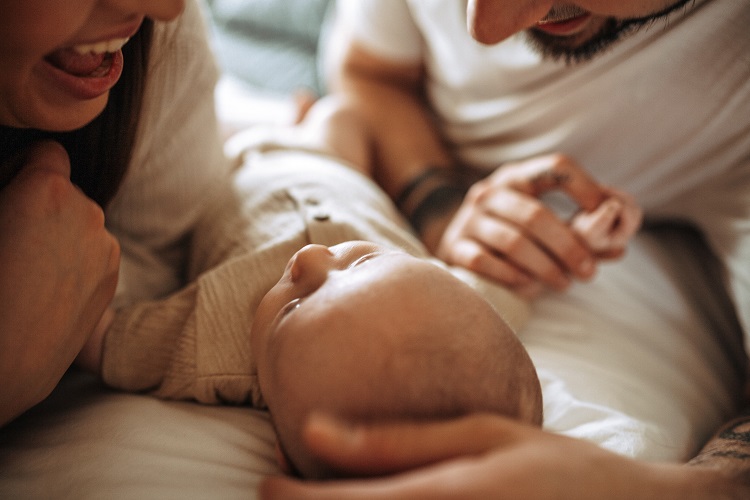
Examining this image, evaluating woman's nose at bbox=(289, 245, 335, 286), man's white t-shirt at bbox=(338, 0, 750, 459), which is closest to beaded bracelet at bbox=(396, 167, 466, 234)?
man's white t-shirt at bbox=(338, 0, 750, 459)

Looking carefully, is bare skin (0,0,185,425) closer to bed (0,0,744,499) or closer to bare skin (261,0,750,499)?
bed (0,0,744,499)

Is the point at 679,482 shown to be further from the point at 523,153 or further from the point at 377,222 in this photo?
the point at 523,153

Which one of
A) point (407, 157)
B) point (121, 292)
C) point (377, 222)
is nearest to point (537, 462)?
point (377, 222)

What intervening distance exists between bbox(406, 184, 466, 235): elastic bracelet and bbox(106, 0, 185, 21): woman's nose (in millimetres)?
667

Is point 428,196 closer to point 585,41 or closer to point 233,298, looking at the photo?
point 585,41

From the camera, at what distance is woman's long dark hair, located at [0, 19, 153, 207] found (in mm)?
719

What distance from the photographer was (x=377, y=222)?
881 mm

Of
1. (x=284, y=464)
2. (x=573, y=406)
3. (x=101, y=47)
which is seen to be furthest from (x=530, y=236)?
(x=101, y=47)

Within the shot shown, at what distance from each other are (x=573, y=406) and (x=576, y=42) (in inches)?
21.7

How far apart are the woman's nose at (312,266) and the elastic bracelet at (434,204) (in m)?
0.55

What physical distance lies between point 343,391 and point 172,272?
22.8 inches

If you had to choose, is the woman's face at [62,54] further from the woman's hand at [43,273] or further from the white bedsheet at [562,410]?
the white bedsheet at [562,410]

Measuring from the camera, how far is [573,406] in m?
0.73

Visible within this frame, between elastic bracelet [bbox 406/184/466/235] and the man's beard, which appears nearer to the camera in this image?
the man's beard
